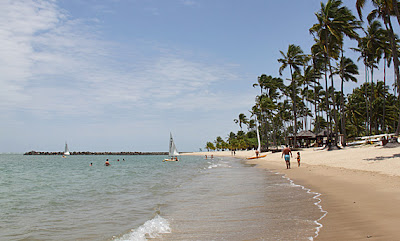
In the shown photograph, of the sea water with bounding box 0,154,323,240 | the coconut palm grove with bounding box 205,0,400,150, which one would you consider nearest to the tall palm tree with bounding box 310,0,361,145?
the coconut palm grove with bounding box 205,0,400,150

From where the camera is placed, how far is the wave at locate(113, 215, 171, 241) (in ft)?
24.2

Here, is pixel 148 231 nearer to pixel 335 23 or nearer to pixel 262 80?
pixel 335 23

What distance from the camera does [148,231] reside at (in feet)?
26.1

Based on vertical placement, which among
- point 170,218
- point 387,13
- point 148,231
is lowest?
point 170,218

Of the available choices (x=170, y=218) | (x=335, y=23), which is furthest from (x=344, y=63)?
(x=170, y=218)

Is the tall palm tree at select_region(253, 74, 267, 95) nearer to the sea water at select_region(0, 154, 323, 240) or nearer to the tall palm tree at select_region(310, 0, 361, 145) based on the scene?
the tall palm tree at select_region(310, 0, 361, 145)

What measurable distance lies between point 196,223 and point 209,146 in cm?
17460

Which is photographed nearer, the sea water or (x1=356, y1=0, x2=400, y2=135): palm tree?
the sea water

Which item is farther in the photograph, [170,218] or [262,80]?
[262,80]

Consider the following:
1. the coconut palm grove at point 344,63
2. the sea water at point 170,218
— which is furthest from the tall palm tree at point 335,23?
the sea water at point 170,218

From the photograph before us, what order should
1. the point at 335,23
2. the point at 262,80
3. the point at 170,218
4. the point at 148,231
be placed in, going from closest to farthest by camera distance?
the point at 148,231, the point at 170,218, the point at 335,23, the point at 262,80

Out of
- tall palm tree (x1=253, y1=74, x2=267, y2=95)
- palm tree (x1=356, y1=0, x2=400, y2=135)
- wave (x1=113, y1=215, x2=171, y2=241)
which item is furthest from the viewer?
tall palm tree (x1=253, y1=74, x2=267, y2=95)

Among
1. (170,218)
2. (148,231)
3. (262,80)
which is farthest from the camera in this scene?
(262,80)

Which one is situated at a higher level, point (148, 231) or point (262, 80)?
point (262, 80)
